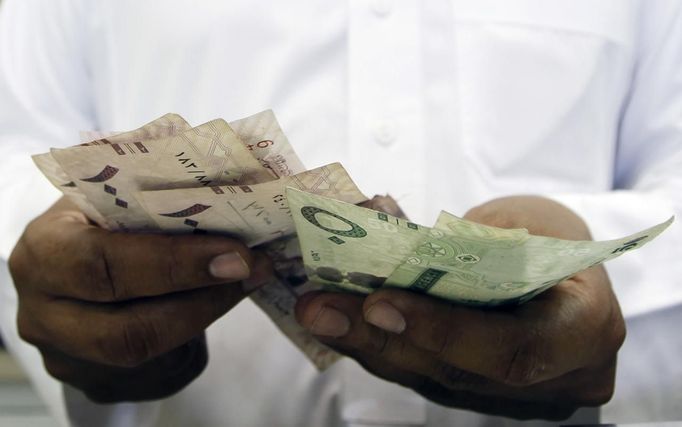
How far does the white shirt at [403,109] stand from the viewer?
0.67 m

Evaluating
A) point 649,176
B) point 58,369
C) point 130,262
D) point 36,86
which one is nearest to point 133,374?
point 58,369

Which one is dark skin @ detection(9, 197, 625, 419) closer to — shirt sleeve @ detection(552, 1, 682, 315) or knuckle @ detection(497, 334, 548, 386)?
knuckle @ detection(497, 334, 548, 386)

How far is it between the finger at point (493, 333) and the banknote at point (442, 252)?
0.5 inches

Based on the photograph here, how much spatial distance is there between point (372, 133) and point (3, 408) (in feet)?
2.27

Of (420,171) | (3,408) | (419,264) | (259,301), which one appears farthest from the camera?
(3,408)

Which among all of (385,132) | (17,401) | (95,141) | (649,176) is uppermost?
(95,141)

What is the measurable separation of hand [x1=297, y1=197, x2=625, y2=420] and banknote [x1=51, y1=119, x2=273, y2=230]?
11 cm

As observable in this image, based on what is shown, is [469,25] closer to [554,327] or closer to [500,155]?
[500,155]

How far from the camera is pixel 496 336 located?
454 mm

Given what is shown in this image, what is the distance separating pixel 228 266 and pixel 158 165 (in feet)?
0.25

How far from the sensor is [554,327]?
466 millimetres

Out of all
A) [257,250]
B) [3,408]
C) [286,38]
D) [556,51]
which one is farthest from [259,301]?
[3,408]

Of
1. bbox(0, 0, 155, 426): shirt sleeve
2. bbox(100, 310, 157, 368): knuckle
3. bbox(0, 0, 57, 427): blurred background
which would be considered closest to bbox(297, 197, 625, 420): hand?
bbox(100, 310, 157, 368): knuckle

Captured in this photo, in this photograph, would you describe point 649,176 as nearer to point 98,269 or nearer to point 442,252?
point 442,252
